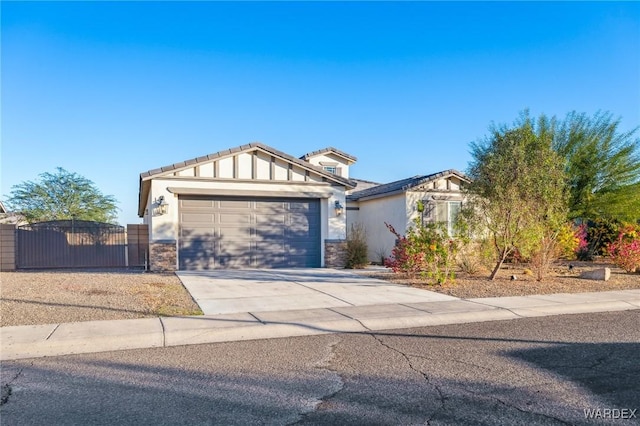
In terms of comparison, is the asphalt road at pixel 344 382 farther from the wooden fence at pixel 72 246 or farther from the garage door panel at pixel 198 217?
the wooden fence at pixel 72 246

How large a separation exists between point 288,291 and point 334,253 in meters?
6.16

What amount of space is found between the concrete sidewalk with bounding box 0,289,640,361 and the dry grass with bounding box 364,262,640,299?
1.03 m

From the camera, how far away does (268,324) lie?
7027 millimetres

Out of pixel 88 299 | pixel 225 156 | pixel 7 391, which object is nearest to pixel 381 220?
pixel 225 156

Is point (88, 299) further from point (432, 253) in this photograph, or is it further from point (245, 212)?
point (432, 253)

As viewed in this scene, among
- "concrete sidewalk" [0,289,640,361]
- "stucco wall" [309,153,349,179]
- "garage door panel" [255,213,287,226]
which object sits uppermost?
"stucco wall" [309,153,349,179]

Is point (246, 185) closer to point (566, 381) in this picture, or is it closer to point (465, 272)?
point (465, 272)

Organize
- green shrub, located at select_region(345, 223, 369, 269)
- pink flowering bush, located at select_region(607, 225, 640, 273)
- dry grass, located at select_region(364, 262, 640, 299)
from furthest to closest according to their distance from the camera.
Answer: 1. green shrub, located at select_region(345, 223, 369, 269)
2. pink flowering bush, located at select_region(607, 225, 640, 273)
3. dry grass, located at select_region(364, 262, 640, 299)

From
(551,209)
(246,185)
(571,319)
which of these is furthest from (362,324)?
(246,185)

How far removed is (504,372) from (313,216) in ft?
39.5

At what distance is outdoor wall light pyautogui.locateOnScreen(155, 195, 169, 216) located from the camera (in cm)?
1460

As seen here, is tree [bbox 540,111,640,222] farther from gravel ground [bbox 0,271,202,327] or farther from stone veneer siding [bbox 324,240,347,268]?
gravel ground [bbox 0,271,202,327]

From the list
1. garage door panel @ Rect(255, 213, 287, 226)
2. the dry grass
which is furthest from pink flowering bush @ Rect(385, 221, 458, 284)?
garage door panel @ Rect(255, 213, 287, 226)

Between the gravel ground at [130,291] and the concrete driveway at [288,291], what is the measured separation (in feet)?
1.51
